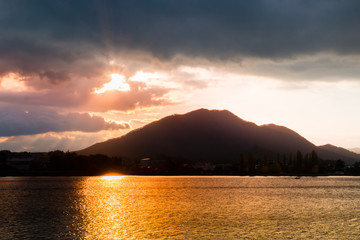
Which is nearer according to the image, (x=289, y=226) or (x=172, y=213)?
(x=289, y=226)

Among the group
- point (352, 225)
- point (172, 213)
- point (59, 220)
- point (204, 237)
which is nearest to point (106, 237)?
point (204, 237)

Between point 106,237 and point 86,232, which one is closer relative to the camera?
point 106,237

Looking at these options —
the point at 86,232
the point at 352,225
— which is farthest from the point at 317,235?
the point at 86,232

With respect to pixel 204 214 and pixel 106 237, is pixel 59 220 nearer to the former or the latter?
pixel 106 237

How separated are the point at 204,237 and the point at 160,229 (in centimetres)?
965

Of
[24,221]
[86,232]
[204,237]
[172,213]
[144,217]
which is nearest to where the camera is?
[204,237]

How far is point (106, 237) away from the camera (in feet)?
167

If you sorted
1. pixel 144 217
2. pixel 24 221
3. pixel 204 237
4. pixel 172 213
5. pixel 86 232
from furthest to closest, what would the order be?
1. pixel 172 213
2. pixel 144 217
3. pixel 24 221
4. pixel 86 232
5. pixel 204 237

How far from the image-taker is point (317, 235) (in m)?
52.5

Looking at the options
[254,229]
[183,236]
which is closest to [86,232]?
[183,236]

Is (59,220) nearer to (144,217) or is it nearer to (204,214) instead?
Result: (144,217)

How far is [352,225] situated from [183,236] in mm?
31319

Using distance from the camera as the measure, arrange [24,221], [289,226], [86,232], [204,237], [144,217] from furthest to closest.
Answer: [144,217] < [24,221] < [289,226] < [86,232] < [204,237]

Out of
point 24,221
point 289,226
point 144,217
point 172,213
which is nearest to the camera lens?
point 289,226
